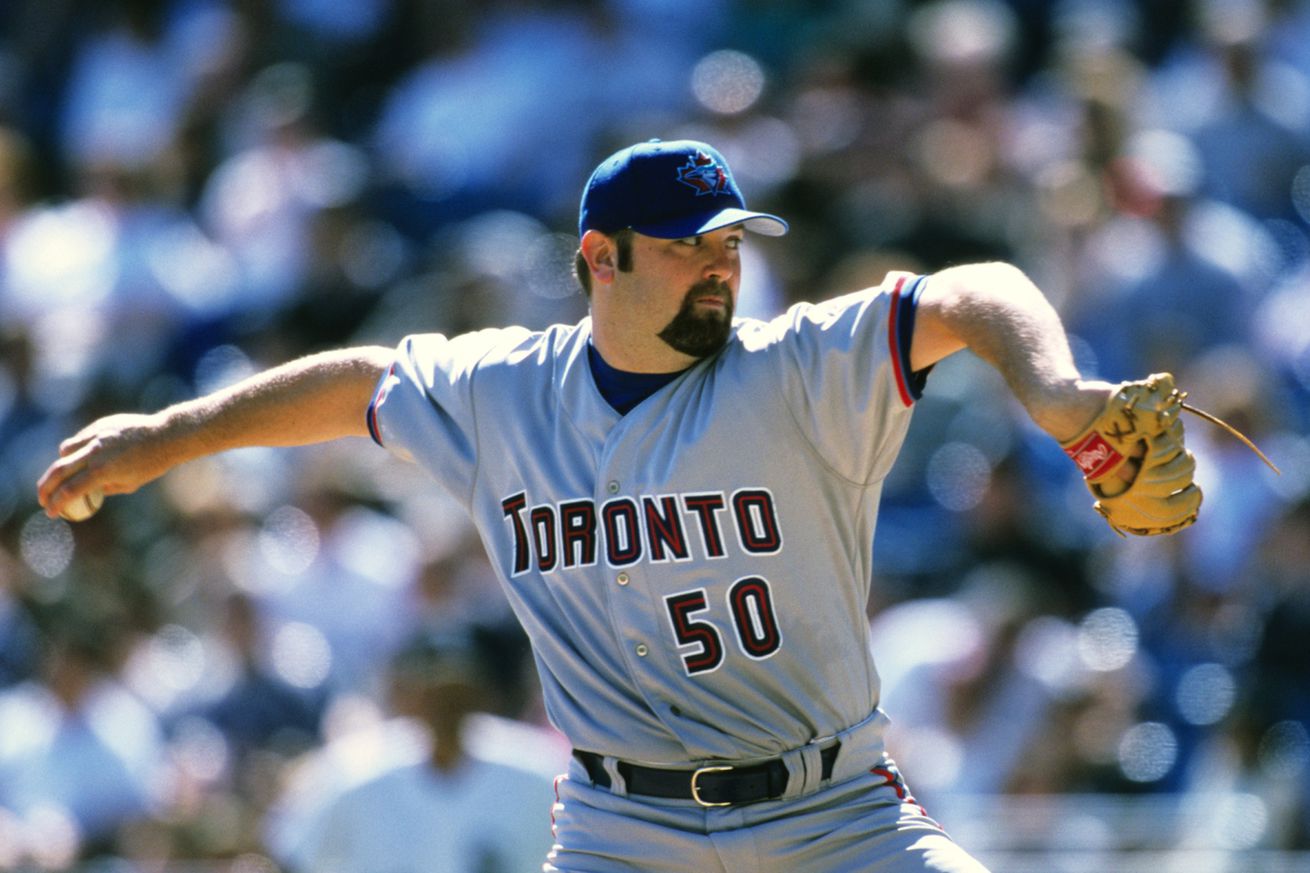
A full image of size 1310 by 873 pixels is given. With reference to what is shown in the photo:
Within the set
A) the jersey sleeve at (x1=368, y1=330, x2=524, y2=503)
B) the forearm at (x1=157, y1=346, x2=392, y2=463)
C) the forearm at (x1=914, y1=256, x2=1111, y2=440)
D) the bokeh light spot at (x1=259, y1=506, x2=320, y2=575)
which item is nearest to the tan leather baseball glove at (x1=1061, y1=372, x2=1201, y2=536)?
the forearm at (x1=914, y1=256, x2=1111, y2=440)

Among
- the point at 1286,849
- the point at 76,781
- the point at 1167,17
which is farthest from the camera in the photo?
the point at 1167,17

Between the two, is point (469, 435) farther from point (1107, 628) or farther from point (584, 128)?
point (584, 128)

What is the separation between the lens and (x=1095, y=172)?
8633 mm

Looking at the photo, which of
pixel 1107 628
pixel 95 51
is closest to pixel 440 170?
pixel 95 51

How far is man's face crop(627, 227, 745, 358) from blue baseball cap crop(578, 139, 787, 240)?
4 centimetres

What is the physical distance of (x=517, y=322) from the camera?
8.77 m

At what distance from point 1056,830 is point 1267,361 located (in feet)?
8.26

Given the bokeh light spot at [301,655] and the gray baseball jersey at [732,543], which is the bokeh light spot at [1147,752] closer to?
the gray baseball jersey at [732,543]

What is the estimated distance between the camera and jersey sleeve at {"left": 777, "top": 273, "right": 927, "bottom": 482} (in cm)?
375

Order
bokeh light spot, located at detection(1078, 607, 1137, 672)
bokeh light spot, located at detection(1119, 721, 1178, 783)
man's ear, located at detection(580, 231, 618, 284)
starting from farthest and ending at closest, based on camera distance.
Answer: bokeh light spot, located at detection(1078, 607, 1137, 672), bokeh light spot, located at detection(1119, 721, 1178, 783), man's ear, located at detection(580, 231, 618, 284)

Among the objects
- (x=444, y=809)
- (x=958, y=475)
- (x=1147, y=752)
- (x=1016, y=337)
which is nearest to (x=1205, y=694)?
(x=1147, y=752)

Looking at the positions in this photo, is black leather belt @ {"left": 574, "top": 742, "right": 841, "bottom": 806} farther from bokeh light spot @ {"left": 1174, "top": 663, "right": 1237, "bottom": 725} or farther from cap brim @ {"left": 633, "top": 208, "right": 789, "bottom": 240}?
bokeh light spot @ {"left": 1174, "top": 663, "right": 1237, "bottom": 725}

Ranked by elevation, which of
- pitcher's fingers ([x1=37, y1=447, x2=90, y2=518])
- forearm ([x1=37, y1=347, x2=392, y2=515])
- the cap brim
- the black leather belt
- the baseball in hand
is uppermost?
the cap brim

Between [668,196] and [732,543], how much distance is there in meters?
0.72
